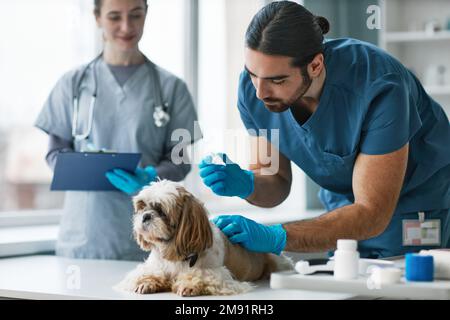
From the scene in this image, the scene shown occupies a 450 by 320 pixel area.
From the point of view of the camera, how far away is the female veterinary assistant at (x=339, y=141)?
165 cm

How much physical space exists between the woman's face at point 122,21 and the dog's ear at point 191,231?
3.08 ft

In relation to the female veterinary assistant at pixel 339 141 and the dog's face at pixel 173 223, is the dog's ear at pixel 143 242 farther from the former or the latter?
the female veterinary assistant at pixel 339 141

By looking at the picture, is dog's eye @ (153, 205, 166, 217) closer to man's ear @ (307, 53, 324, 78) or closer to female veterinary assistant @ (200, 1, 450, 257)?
female veterinary assistant @ (200, 1, 450, 257)

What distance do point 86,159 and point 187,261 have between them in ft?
2.30

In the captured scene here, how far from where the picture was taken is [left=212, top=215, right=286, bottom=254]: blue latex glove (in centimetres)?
163

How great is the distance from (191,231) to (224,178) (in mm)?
274

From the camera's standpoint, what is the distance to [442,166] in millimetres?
1951

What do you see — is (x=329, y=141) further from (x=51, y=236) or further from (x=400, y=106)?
(x=51, y=236)

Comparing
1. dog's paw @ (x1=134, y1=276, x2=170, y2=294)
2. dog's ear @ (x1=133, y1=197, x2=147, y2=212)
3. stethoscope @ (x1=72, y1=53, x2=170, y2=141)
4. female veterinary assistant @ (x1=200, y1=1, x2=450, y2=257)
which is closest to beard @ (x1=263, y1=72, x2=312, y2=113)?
female veterinary assistant @ (x1=200, y1=1, x2=450, y2=257)

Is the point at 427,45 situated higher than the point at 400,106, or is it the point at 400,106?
the point at 427,45

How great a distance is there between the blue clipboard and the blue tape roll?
1077 mm

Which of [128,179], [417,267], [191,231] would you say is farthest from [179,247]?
[128,179]

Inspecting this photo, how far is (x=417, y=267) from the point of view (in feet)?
4.36
